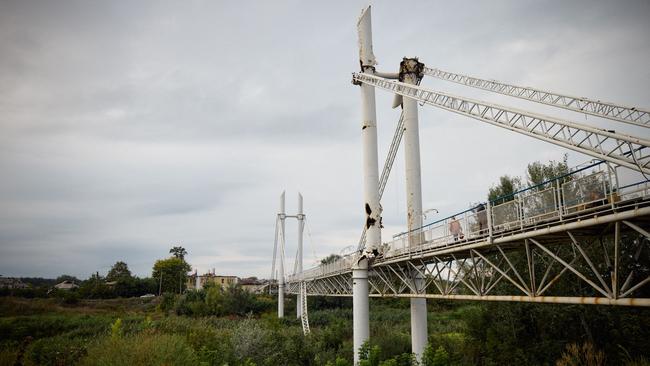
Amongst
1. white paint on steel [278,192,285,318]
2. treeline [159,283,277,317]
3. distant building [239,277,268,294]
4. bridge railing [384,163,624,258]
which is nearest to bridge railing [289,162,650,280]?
bridge railing [384,163,624,258]

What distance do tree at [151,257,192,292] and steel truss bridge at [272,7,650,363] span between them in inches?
2523

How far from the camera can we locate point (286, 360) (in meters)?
24.2

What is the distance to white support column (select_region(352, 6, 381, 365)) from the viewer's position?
1958 centimetres

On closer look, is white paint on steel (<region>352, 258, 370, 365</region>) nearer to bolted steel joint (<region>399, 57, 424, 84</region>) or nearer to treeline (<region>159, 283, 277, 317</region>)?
bolted steel joint (<region>399, 57, 424, 84</region>)

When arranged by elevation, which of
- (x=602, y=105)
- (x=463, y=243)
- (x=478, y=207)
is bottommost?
(x=463, y=243)

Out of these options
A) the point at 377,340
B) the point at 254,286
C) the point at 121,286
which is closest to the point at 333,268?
the point at 377,340

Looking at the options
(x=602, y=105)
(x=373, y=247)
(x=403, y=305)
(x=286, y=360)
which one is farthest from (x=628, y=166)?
(x=403, y=305)

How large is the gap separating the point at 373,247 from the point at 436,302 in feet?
143

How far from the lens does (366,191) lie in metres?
21.1

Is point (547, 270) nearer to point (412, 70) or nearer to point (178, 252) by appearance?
point (412, 70)

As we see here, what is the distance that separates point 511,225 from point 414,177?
873cm

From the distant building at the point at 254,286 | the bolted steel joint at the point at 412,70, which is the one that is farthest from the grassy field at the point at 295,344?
the distant building at the point at 254,286

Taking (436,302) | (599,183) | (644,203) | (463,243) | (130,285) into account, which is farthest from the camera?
(130,285)

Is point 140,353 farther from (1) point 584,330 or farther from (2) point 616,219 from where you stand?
(1) point 584,330
